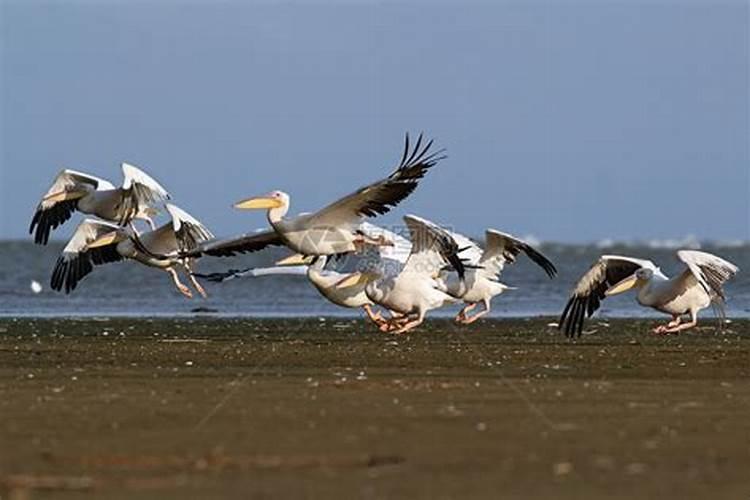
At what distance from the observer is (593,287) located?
739 inches

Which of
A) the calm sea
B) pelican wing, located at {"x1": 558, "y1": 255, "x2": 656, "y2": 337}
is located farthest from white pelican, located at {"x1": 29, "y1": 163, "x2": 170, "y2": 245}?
pelican wing, located at {"x1": 558, "y1": 255, "x2": 656, "y2": 337}

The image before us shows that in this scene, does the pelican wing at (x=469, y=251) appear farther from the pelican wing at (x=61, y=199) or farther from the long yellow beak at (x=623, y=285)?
the pelican wing at (x=61, y=199)

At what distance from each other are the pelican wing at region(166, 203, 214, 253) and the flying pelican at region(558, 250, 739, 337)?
4152 millimetres

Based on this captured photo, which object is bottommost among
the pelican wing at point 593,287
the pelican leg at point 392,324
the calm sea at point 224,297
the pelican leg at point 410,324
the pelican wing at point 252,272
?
the calm sea at point 224,297

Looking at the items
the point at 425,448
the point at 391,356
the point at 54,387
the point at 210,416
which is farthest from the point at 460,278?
the point at 425,448

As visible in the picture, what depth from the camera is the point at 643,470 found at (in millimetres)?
8070

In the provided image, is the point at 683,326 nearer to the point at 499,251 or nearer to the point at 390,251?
the point at 499,251

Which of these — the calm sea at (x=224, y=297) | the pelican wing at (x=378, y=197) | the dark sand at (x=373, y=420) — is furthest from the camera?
the calm sea at (x=224, y=297)

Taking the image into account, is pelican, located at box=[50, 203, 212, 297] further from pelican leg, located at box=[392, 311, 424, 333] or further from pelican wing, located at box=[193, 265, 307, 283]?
pelican leg, located at box=[392, 311, 424, 333]

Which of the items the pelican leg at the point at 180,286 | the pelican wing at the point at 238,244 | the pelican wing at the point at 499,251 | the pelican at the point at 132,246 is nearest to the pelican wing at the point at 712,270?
the pelican wing at the point at 499,251

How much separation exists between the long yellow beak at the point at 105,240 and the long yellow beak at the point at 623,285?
235 inches

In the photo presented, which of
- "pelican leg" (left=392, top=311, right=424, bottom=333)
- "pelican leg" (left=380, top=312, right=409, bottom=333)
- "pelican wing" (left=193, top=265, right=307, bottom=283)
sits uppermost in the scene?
"pelican wing" (left=193, top=265, right=307, bottom=283)

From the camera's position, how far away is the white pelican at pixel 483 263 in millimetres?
19734

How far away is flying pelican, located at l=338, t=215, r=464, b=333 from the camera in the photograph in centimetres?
1795
